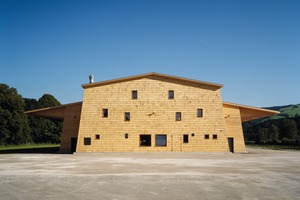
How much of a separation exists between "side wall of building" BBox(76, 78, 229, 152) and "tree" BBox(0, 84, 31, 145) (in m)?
34.3

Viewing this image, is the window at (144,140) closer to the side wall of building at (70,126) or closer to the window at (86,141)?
the window at (86,141)

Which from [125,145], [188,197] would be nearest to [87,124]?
[125,145]

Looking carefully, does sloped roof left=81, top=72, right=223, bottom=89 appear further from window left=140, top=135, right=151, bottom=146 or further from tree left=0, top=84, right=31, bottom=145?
tree left=0, top=84, right=31, bottom=145

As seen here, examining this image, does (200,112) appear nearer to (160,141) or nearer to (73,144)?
(160,141)

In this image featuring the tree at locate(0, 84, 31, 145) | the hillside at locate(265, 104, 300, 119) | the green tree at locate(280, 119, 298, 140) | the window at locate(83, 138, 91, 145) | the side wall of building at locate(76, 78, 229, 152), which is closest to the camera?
the side wall of building at locate(76, 78, 229, 152)

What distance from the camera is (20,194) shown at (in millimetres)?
8656

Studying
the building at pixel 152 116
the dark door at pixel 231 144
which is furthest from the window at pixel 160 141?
the dark door at pixel 231 144

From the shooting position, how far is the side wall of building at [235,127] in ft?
104

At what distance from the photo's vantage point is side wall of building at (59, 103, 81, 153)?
31772 millimetres

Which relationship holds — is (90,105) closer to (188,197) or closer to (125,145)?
(125,145)

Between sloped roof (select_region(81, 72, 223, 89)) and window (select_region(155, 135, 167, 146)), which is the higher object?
sloped roof (select_region(81, 72, 223, 89))

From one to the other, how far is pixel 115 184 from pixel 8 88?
57369 mm

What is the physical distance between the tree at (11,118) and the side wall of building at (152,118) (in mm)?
34349

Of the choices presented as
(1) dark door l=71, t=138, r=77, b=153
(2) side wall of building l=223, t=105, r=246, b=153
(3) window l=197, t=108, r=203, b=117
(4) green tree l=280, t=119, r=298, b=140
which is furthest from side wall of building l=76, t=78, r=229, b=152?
(4) green tree l=280, t=119, r=298, b=140
